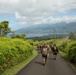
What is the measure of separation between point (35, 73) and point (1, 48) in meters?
3.46

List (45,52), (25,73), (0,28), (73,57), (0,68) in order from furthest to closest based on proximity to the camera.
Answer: (0,28)
(73,57)
(45,52)
(25,73)
(0,68)

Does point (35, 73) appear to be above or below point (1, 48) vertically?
below

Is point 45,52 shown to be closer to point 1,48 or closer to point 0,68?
point 1,48

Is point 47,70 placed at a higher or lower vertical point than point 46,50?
lower

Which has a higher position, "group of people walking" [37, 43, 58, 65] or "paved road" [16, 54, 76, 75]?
Answer: "group of people walking" [37, 43, 58, 65]

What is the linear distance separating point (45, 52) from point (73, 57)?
12.6 feet

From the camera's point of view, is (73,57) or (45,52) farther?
(73,57)

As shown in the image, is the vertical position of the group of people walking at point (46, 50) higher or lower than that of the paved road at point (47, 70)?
higher

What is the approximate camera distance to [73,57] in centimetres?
2869

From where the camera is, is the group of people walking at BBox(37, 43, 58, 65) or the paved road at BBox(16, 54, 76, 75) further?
the group of people walking at BBox(37, 43, 58, 65)

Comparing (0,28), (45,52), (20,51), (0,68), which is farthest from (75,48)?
(0,28)

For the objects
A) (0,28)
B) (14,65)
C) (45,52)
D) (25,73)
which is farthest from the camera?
(0,28)

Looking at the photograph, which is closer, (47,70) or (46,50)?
(47,70)

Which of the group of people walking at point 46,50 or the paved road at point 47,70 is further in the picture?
the group of people walking at point 46,50
